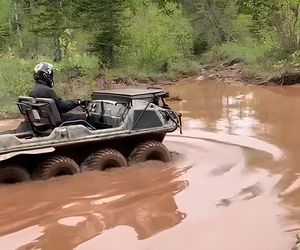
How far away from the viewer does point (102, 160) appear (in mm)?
9391

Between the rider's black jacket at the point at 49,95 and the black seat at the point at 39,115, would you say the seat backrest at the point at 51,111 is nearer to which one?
the black seat at the point at 39,115

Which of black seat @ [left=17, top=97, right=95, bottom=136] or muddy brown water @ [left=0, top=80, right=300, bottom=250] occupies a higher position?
black seat @ [left=17, top=97, right=95, bottom=136]

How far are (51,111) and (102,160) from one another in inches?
45.8

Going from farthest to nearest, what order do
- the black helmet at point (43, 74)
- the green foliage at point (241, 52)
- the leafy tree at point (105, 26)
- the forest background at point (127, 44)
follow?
the green foliage at point (241, 52) → the leafy tree at point (105, 26) → the forest background at point (127, 44) → the black helmet at point (43, 74)

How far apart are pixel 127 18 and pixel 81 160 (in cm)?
2214

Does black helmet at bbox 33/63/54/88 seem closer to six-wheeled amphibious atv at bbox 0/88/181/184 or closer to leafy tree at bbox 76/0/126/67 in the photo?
six-wheeled amphibious atv at bbox 0/88/181/184

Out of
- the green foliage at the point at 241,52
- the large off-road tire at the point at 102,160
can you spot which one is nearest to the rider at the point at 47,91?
the large off-road tire at the point at 102,160

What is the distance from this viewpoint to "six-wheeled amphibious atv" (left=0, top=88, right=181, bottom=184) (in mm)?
8742

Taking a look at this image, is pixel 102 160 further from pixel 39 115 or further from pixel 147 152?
pixel 39 115

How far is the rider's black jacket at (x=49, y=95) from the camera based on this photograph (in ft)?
30.6

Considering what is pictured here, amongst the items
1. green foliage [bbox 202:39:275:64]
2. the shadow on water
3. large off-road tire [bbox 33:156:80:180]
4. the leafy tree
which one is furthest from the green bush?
green foliage [bbox 202:39:275:64]

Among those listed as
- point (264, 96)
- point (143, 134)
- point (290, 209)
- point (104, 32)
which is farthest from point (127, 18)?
point (290, 209)

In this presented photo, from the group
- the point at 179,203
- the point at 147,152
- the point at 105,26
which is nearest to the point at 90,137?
the point at 147,152

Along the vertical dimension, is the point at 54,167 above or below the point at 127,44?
below
